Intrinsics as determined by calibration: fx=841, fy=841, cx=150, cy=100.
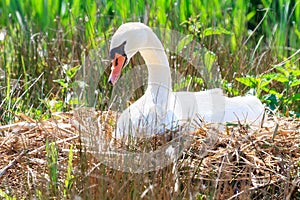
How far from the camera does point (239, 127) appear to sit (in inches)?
167

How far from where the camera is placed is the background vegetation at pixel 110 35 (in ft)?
17.6

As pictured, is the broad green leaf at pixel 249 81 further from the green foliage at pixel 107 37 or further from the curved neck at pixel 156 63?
the curved neck at pixel 156 63

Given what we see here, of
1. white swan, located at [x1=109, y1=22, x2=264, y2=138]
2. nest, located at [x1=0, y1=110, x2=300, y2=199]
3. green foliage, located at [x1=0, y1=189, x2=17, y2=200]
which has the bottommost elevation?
green foliage, located at [x1=0, y1=189, x2=17, y2=200]

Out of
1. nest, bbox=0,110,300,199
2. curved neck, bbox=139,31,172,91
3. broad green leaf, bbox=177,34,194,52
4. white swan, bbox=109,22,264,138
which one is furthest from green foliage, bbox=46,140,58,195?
broad green leaf, bbox=177,34,194,52

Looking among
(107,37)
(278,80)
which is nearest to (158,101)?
(278,80)

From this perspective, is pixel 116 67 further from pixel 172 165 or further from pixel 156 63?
pixel 172 165

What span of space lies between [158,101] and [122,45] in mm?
359

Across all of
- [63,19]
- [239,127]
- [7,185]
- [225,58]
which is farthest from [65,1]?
[7,185]

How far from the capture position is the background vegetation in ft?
17.6

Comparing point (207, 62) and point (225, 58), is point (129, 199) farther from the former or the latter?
point (225, 58)

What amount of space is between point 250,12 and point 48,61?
1.93 metres

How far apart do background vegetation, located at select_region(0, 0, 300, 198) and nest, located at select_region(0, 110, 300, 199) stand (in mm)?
704

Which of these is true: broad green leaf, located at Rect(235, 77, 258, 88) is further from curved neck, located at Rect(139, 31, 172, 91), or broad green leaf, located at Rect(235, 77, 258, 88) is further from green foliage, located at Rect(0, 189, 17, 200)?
green foliage, located at Rect(0, 189, 17, 200)

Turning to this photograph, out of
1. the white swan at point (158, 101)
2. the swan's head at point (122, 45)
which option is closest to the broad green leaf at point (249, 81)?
the white swan at point (158, 101)
